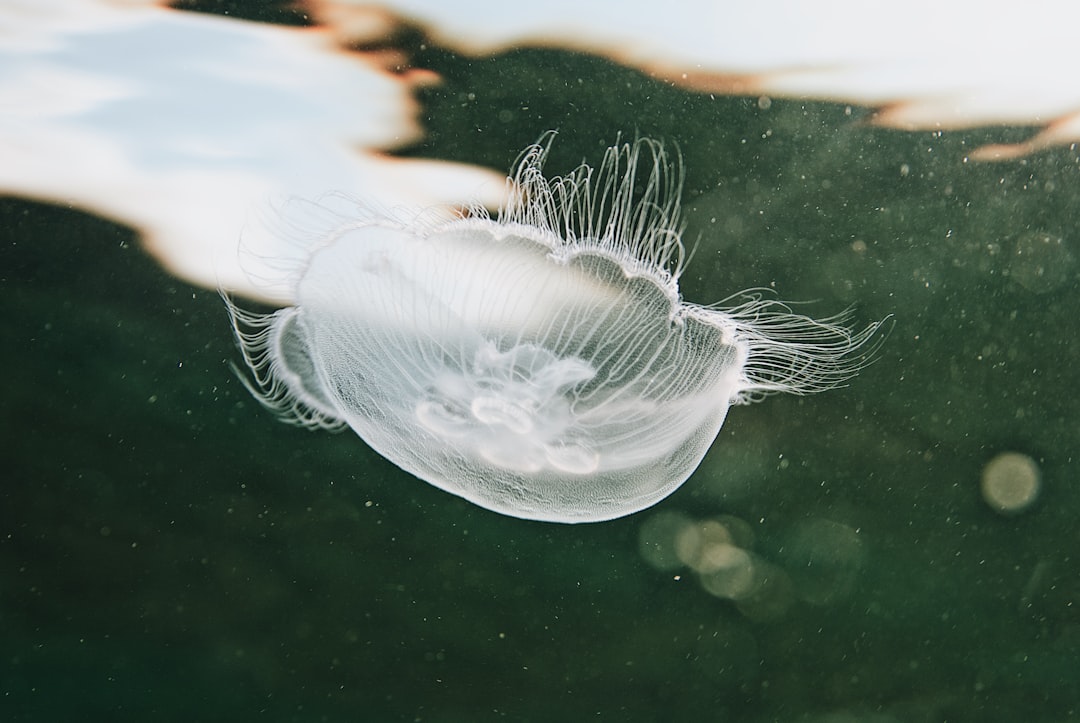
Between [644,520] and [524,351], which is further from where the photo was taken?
[644,520]

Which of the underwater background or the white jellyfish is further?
the underwater background

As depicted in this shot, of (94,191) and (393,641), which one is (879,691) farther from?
(94,191)

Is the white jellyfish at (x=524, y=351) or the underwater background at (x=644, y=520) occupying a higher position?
the white jellyfish at (x=524, y=351)

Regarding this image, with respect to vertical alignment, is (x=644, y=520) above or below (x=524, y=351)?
below

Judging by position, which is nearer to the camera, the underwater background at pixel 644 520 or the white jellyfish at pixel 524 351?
the white jellyfish at pixel 524 351
